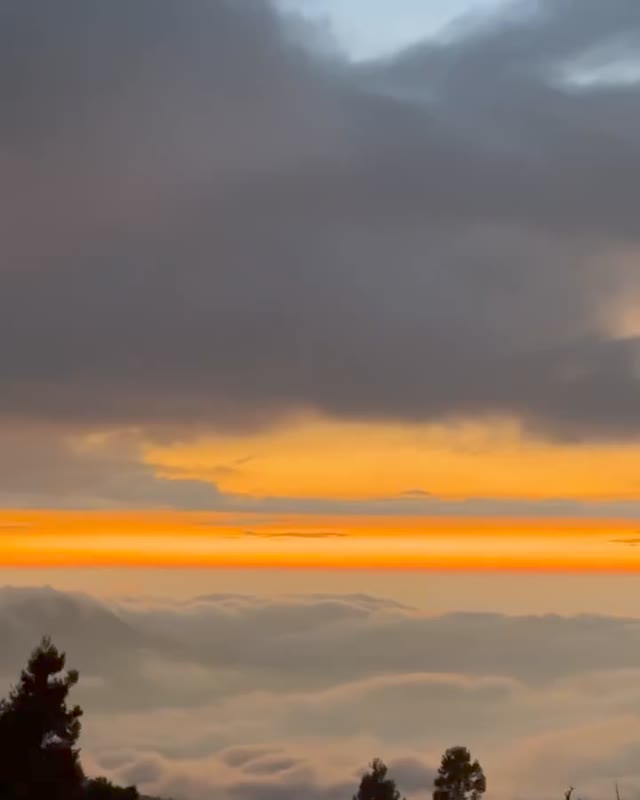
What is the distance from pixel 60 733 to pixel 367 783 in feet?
128

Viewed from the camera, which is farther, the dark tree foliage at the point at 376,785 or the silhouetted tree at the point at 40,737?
the dark tree foliage at the point at 376,785

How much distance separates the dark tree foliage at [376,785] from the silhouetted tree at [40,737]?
3654cm

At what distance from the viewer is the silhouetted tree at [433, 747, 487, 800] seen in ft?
447

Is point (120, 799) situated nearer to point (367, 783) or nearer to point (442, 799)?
point (367, 783)

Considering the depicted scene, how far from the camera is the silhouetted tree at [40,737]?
7025cm

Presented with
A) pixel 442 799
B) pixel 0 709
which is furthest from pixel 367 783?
pixel 0 709

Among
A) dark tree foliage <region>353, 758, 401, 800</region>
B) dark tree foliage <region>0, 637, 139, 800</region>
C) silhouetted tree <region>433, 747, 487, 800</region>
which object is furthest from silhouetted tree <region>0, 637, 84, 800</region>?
silhouetted tree <region>433, 747, 487, 800</region>

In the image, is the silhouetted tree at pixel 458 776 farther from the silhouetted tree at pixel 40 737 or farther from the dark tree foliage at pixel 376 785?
the silhouetted tree at pixel 40 737

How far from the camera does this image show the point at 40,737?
237 ft

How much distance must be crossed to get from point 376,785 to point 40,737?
131 feet

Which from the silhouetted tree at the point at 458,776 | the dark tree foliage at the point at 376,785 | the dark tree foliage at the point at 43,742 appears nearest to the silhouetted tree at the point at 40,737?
the dark tree foliage at the point at 43,742

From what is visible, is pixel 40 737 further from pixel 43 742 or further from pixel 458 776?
pixel 458 776

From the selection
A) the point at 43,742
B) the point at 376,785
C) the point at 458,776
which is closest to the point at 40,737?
the point at 43,742

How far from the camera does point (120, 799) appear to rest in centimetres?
7275
